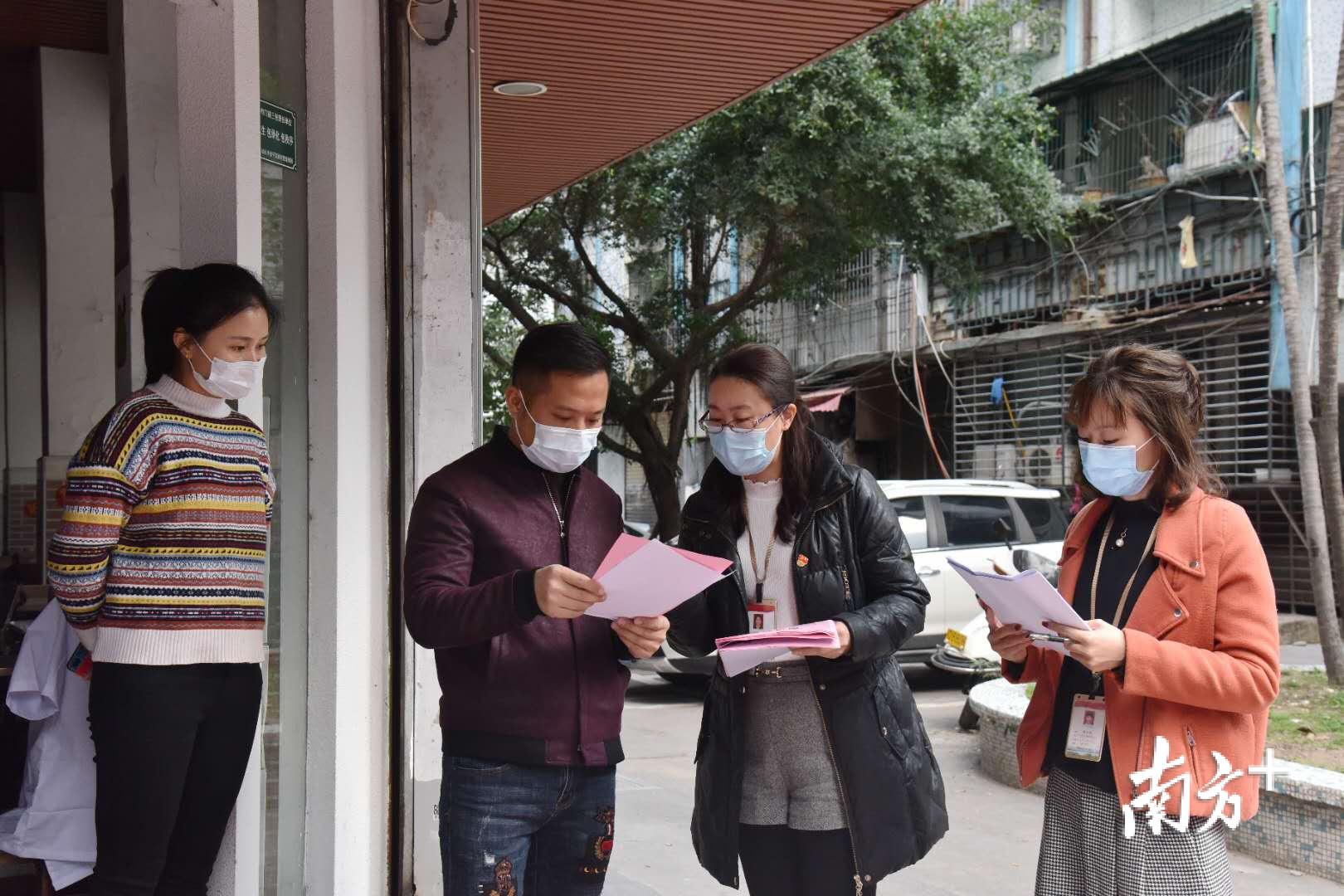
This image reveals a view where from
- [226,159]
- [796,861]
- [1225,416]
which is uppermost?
[226,159]

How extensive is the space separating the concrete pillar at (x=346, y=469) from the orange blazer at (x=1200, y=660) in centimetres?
246

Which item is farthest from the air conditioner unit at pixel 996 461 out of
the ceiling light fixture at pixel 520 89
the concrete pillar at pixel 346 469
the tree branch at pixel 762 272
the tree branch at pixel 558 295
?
the concrete pillar at pixel 346 469

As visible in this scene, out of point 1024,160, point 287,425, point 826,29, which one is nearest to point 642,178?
point 1024,160

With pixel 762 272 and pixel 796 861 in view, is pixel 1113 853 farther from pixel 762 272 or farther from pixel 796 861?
pixel 762 272

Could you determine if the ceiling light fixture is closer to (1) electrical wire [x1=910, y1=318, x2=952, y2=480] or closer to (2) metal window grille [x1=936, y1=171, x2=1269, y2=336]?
(2) metal window grille [x1=936, y1=171, x2=1269, y2=336]

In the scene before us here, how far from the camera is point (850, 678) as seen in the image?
9.45ft

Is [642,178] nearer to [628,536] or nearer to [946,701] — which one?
[946,701]

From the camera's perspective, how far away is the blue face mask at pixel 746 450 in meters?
2.97

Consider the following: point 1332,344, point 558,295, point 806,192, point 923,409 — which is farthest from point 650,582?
point 923,409

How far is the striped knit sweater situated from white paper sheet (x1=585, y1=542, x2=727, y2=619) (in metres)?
1.01

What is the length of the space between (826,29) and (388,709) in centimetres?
402

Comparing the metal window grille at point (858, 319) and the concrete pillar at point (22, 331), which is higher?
the metal window grille at point (858, 319)

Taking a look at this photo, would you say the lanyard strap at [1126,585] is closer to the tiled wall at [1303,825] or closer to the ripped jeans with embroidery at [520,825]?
the ripped jeans with embroidery at [520,825]

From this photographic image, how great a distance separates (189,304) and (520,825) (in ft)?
4.78
